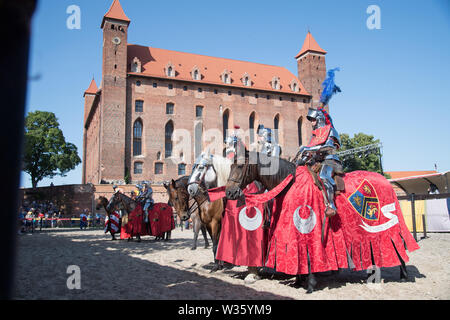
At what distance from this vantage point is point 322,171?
19.8 feet

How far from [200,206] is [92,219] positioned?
33.1m

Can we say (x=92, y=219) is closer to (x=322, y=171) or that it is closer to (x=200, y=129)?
(x=200, y=129)

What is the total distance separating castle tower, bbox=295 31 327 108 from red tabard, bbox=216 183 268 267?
188 ft

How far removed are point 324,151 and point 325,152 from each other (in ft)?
0.34

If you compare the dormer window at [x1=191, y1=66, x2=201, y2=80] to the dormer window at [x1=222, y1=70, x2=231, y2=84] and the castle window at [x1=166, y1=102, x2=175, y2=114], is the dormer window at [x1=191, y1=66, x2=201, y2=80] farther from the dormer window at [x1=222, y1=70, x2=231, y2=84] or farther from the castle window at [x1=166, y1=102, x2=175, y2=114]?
the castle window at [x1=166, y1=102, x2=175, y2=114]

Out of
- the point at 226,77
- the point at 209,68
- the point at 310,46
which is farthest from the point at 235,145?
the point at 310,46

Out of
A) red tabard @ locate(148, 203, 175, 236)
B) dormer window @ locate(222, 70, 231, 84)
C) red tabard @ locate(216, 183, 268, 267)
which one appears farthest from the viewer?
dormer window @ locate(222, 70, 231, 84)

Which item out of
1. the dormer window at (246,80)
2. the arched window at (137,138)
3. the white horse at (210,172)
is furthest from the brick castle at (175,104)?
the white horse at (210,172)

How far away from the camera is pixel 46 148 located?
170ft

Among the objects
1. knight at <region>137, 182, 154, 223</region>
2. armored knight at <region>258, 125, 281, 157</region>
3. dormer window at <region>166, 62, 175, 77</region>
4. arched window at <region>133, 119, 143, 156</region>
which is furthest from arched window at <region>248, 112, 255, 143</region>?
armored knight at <region>258, 125, 281, 157</region>

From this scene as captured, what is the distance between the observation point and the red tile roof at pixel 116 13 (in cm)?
4888

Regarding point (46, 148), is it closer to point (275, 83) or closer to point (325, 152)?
point (275, 83)

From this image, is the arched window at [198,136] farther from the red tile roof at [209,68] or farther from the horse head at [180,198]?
the horse head at [180,198]

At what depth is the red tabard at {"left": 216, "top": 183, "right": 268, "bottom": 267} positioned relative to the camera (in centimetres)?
636
